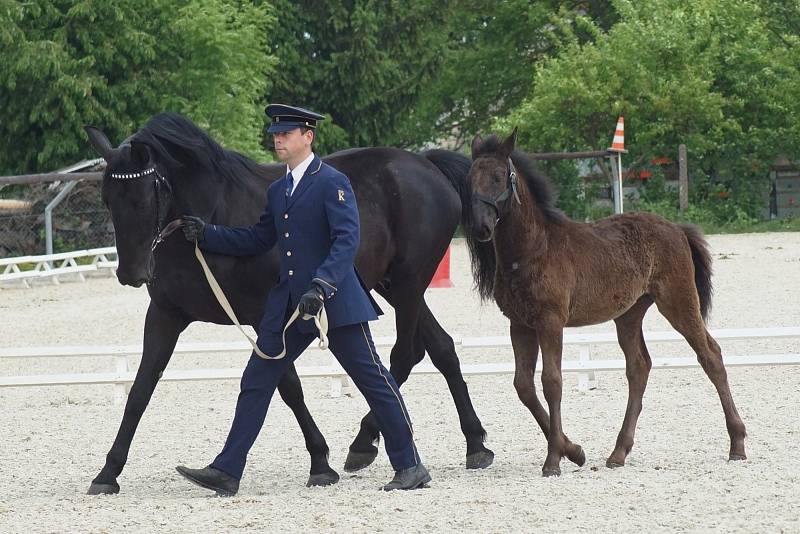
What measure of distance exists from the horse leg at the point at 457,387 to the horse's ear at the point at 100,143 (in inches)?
83.2

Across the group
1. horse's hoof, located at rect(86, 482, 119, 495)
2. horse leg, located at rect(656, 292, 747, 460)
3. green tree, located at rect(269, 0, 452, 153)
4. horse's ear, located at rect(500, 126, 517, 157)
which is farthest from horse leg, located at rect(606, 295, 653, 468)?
green tree, located at rect(269, 0, 452, 153)

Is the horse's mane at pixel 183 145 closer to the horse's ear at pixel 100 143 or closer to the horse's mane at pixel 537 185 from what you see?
the horse's ear at pixel 100 143

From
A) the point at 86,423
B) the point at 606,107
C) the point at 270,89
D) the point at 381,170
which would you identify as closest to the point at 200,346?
the point at 86,423

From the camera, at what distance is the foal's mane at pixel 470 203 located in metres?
7.21

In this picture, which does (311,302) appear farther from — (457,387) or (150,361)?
(457,387)

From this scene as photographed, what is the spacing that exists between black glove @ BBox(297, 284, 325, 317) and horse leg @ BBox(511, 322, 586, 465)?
1452mm

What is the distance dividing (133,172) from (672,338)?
500 centimetres

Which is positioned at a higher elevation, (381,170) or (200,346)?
(381,170)

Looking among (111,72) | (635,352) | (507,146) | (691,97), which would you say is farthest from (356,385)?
(691,97)

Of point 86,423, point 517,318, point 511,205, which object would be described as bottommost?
point 86,423

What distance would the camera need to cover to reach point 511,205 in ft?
23.6

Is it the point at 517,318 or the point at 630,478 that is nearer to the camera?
the point at 630,478

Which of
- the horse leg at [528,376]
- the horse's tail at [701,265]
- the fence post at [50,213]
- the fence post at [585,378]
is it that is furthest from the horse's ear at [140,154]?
the fence post at [50,213]

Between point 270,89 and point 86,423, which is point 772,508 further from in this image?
point 270,89
